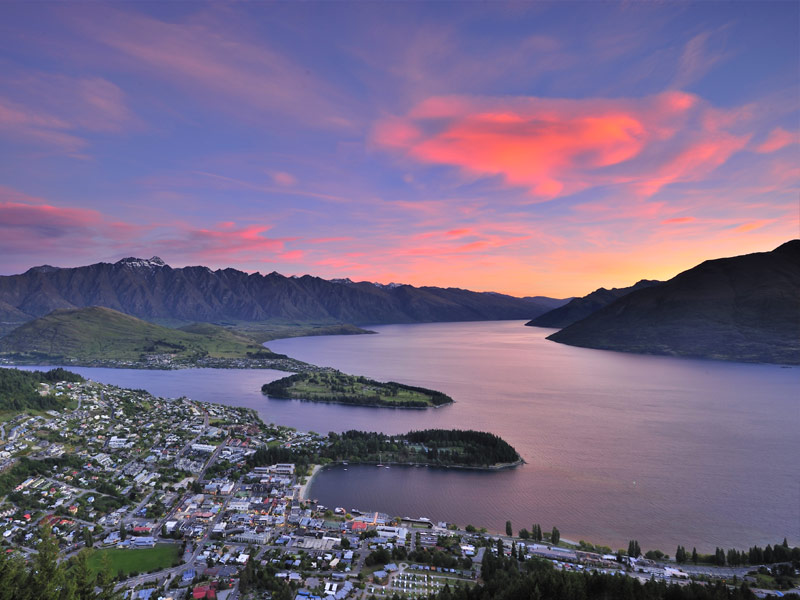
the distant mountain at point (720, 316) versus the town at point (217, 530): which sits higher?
the distant mountain at point (720, 316)

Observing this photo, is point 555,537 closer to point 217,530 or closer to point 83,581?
point 217,530

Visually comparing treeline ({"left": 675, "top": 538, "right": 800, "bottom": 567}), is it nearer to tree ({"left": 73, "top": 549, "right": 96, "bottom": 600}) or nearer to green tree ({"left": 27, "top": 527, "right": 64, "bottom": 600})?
tree ({"left": 73, "top": 549, "right": 96, "bottom": 600})

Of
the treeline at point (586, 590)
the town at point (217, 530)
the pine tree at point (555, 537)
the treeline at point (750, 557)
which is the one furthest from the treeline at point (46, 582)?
the treeline at point (750, 557)

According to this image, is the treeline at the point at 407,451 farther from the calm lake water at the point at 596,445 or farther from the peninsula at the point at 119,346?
the peninsula at the point at 119,346

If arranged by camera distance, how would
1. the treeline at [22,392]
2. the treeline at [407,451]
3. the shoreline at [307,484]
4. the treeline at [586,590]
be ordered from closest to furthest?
the treeline at [586,590]
the shoreline at [307,484]
the treeline at [407,451]
the treeline at [22,392]

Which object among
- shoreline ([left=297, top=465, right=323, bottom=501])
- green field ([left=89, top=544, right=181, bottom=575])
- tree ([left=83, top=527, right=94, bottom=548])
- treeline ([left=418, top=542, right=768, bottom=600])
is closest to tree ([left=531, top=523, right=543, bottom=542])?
treeline ([left=418, top=542, right=768, bottom=600])
